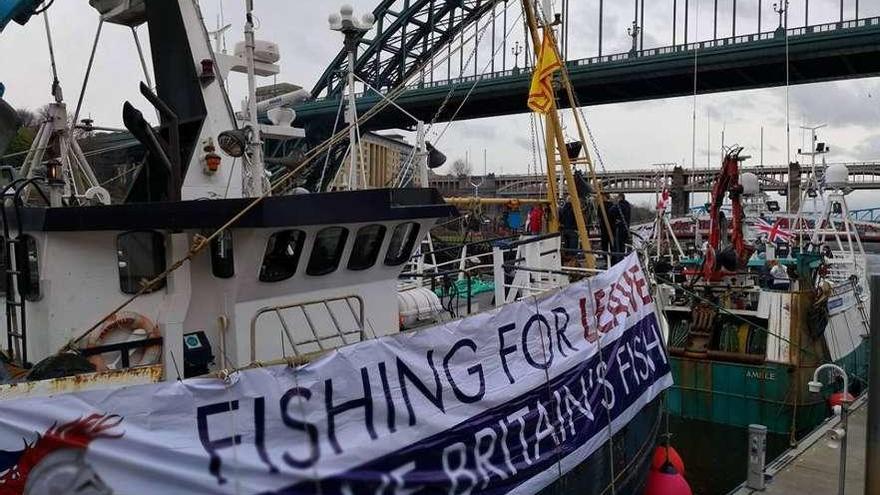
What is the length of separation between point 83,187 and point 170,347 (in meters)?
4.46

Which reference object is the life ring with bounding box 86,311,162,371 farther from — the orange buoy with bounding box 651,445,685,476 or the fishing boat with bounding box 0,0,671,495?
the orange buoy with bounding box 651,445,685,476

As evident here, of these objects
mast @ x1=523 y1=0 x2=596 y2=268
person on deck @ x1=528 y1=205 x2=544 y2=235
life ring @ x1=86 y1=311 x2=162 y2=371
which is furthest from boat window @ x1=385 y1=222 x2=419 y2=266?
person on deck @ x1=528 y1=205 x2=544 y2=235

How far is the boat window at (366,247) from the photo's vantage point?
6.92 meters

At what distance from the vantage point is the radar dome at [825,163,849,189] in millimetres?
17891

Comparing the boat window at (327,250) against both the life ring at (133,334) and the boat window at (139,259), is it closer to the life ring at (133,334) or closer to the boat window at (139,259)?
the boat window at (139,259)

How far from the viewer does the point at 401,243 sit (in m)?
7.45

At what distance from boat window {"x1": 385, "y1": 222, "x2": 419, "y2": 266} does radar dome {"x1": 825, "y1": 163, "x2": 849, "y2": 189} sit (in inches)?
590

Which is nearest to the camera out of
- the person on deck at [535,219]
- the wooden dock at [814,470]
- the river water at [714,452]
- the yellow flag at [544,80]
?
the wooden dock at [814,470]

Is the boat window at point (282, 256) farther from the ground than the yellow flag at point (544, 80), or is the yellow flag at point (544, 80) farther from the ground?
the yellow flag at point (544, 80)

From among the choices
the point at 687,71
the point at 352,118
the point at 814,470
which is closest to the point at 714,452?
the point at 814,470

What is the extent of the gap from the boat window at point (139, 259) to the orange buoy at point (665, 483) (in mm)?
6397

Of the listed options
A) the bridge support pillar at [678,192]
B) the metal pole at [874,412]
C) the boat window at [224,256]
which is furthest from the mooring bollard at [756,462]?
the bridge support pillar at [678,192]

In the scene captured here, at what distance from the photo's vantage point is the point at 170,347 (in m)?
4.98

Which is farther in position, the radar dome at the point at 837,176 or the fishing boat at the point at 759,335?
the radar dome at the point at 837,176
